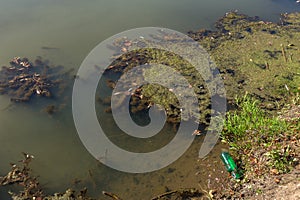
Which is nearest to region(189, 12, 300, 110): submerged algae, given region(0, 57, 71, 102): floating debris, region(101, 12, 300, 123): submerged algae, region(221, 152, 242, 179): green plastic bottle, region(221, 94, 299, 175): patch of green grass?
region(101, 12, 300, 123): submerged algae

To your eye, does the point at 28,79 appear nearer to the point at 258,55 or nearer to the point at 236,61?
the point at 236,61

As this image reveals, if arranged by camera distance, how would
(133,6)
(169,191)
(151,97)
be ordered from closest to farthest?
1. (169,191)
2. (151,97)
3. (133,6)

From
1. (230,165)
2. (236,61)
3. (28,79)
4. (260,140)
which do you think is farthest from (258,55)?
(28,79)

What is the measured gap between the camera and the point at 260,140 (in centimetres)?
427

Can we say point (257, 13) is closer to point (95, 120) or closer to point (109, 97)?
point (109, 97)

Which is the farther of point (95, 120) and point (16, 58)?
point (16, 58)

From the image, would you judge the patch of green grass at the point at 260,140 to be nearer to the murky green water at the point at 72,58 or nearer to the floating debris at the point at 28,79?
the murky green water at the point at 72,58

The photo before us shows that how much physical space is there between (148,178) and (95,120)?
1.49 metres

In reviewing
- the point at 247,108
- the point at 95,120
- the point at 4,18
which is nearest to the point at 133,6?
the point at 4,18

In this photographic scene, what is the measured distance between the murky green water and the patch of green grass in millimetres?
351

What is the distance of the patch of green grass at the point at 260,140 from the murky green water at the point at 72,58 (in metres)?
0.35

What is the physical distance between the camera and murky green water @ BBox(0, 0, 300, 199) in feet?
14.2

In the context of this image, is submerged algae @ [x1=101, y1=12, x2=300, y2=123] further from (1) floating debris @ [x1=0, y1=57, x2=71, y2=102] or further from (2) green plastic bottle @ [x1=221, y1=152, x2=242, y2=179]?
(1) floating debris @ [x1=0, y1=57, x2=71, y2=102]

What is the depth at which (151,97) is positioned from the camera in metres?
5.52
